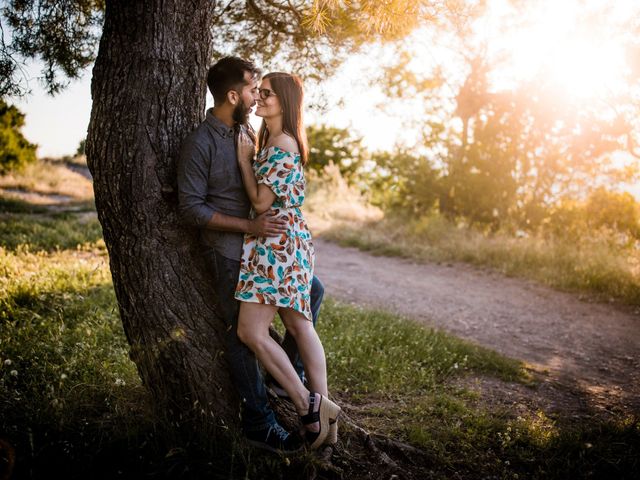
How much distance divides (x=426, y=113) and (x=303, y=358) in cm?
1149

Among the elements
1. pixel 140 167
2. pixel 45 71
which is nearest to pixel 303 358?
pixel 140 167

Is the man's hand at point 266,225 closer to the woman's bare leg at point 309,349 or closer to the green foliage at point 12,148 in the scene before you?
the woman's bare leg at point 309,349

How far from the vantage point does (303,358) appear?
2936 millimetres

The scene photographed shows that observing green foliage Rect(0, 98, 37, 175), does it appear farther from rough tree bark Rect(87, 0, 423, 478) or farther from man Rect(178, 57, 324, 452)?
man Rect(178, 57, 324, 452)

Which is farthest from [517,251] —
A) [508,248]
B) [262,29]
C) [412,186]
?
[262,29]

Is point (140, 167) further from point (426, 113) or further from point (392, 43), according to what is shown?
point (426, 113)

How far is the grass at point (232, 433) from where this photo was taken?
8.64ft

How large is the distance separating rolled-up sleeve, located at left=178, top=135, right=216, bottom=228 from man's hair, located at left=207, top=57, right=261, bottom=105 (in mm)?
373

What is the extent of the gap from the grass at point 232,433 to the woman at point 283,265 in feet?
1.19

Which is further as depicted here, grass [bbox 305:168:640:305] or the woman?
grass [bbox 305:168:640:305]

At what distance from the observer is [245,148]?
2.89 meters

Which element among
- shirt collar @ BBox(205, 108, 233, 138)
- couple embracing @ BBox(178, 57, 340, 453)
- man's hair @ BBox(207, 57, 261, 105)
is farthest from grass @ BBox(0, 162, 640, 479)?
man's hair @ BBox(207, 57, 261, 105)

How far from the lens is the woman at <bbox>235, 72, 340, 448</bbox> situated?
2760 mm

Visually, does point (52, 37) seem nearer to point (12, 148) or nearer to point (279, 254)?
point (279, 254)
